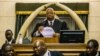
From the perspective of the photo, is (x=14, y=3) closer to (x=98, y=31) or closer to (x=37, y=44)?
(x=98, y=31)

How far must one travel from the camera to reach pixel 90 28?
28.8 feet

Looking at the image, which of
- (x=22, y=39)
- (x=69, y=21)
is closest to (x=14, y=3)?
(x=69, y=21)

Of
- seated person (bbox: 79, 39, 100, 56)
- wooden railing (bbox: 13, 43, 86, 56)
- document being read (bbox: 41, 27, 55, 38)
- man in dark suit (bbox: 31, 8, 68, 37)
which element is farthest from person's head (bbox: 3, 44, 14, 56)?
seated person (bbox: 79, 39, 100, 56)


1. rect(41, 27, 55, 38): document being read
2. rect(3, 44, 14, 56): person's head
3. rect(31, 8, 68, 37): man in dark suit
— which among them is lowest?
rect(3, 44, 14, 56): person's head

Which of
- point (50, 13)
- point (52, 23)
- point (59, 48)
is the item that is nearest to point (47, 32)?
point (59, 48)

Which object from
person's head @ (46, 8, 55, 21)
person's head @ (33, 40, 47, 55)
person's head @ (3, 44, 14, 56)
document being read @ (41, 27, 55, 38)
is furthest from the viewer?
person's head @ (46, 8, 55, 21)

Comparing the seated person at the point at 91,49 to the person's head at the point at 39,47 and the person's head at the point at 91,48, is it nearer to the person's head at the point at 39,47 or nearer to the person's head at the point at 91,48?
the person's head at the point at 91,48

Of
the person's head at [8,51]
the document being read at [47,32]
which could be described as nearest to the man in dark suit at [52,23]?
the document being read at [47,32]

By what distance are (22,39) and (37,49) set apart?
2.38 ft

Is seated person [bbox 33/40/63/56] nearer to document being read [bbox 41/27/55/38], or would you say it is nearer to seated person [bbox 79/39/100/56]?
document being read [bbox 41/27/55/38]

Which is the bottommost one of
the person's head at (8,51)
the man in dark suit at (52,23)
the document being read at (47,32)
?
the person's head at (8,51)

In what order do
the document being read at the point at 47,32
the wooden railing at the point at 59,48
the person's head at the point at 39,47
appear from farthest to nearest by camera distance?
the document being read at the point at 47,32 < the wooden railing at the point at 59,48 < the person's head at the point at 39,47

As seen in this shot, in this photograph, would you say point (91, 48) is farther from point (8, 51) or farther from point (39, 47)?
point (8, 51)

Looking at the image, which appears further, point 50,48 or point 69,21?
point 69,21
